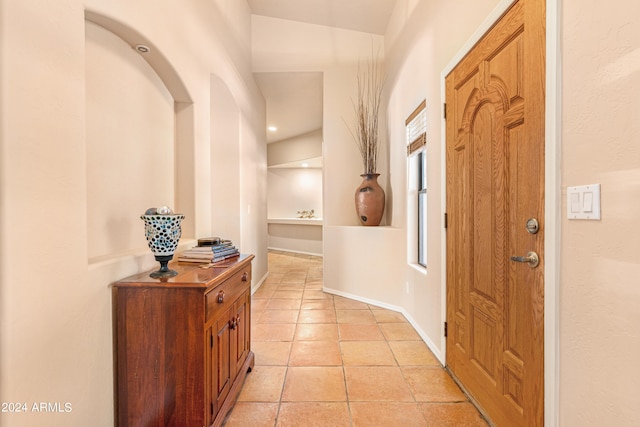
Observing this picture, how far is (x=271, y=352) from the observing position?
237 centimetres

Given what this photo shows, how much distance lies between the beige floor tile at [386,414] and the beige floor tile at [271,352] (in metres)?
0.72

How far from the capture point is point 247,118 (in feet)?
12.4

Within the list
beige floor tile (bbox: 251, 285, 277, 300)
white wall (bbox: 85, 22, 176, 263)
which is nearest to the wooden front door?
white wall (bbox: 85, 22, 176, 263)

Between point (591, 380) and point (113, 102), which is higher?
point (113, 102)

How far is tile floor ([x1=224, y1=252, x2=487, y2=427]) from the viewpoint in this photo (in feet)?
5.34

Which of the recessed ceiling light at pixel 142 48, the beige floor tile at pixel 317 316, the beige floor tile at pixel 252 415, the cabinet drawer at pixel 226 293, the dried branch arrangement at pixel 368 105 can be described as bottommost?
the beige floor tile at pixel 252 415

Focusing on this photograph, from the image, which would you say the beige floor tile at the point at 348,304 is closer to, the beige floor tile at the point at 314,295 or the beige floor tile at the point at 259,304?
the beige floor tile at the point at 314,295

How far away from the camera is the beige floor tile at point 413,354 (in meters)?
2.19

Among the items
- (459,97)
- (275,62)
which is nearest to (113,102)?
(459,97)

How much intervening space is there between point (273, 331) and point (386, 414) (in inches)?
54.9

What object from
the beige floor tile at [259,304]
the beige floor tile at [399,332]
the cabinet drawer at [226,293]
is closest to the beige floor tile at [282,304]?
the beige floor tile at [259,304]

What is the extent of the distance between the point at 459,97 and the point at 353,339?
2.09 m

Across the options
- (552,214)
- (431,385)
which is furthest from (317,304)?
(552,214)

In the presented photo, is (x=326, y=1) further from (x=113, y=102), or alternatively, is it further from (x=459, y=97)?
(x=113, y=102)
